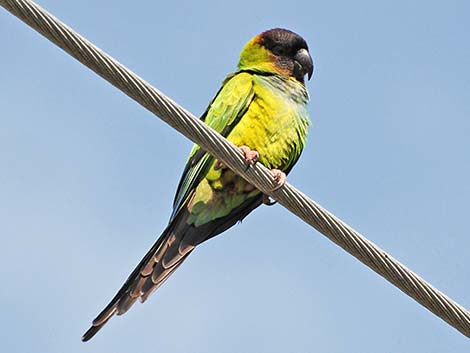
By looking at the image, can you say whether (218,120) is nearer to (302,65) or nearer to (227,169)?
(227,169)

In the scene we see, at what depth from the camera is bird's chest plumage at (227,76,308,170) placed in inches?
253

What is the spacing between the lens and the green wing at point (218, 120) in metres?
6.49

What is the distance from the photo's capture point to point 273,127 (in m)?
6.46

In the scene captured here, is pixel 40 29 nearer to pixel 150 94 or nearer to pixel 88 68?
pixel 88 68

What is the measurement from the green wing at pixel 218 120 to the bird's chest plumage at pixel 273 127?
0.05 meters

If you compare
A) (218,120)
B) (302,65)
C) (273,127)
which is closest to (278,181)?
(273,127)

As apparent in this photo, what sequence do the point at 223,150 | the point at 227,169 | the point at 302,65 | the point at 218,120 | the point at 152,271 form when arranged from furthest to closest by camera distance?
the point at 302,65 → the point at 218,120 → the point at 227,169 → the point at 152,271 → the point at 223,150

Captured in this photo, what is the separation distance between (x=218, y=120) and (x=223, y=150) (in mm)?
2235

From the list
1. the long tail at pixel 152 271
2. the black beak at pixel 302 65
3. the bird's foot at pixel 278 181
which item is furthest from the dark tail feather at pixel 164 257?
the bird's foot at pixel 278 181

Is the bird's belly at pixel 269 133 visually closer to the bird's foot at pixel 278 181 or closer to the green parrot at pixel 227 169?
the green parrot at pixel 227 169

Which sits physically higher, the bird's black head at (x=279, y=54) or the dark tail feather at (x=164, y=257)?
the bird's black head at (x=279, y=54)

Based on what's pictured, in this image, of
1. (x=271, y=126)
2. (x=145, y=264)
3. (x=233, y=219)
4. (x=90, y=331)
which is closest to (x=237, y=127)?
(x=271, y=126)

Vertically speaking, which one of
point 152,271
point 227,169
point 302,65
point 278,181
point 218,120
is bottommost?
point 152,271

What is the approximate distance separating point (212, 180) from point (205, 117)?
1.90ft
